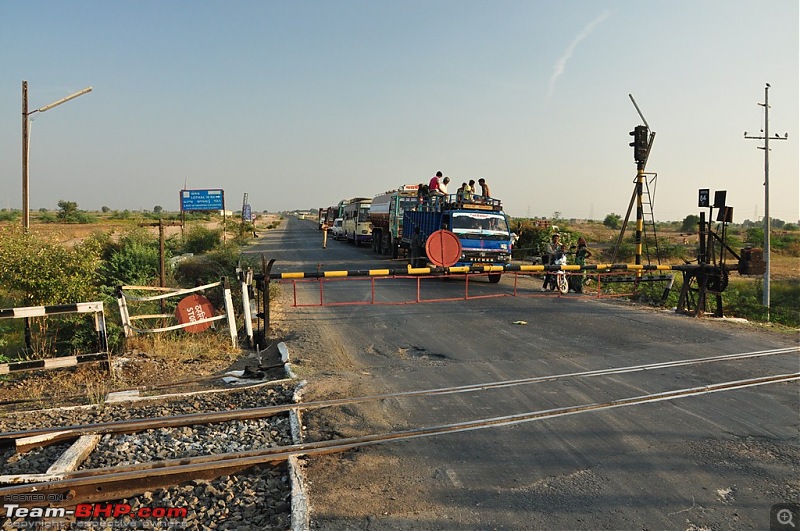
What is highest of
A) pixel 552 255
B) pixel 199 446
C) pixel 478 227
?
pixel 478 227

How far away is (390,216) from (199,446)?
2207cm

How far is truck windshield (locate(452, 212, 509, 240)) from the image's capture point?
57.9 ft

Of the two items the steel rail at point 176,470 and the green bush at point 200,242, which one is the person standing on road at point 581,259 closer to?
the steel rail at point 176,470

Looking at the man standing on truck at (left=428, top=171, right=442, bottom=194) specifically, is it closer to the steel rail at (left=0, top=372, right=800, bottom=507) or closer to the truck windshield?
the truck windshield

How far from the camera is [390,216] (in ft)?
88.8

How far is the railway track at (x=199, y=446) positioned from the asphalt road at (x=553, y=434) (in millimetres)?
189

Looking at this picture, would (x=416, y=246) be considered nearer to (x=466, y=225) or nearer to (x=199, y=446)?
(x=466, y=225)

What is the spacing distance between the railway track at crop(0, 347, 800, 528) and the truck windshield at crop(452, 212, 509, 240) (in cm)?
1065

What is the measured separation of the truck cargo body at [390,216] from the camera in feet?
85.1

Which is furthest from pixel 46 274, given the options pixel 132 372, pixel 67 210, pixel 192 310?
pixel 67 210

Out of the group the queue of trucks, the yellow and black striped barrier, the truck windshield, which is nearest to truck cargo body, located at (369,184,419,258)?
the queue of trucks

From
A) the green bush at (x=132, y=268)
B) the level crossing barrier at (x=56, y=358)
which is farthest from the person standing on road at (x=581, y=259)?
the level crossing barrier at (x=56, y=358)

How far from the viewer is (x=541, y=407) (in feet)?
20.8

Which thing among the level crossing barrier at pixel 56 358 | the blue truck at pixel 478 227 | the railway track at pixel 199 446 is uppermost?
the blue truck at pixel 478 227
